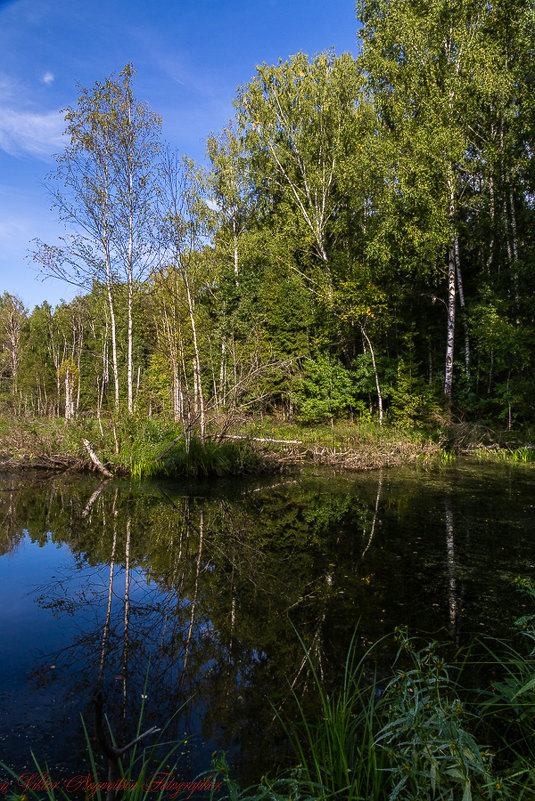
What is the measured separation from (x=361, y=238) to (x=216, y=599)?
1957 centimetres

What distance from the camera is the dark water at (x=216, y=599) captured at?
2.67 meters

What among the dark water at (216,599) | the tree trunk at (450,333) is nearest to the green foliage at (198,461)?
the dark water at (216,599)

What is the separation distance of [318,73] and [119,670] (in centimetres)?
2450

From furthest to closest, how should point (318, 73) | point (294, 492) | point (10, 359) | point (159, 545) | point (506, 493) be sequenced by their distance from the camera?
point (10, 359), point (318, 73), point (294, 492), point (506, 493), point (159, 545)

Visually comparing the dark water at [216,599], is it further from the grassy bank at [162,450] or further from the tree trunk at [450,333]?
the tree trunk at [450,333]

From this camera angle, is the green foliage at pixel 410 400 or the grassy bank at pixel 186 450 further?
the green foliage at pixel 410 400

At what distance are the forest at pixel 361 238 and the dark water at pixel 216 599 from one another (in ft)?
14.4

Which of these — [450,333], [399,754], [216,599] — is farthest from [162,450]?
[450,333]

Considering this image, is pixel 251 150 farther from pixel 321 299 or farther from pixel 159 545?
pixel 159 545

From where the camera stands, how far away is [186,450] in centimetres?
1080

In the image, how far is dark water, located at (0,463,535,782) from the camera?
8.75 feet

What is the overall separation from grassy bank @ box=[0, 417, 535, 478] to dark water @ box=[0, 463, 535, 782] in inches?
90.6

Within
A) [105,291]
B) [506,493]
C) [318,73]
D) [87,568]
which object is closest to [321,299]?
[105,291]

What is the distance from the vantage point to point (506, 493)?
892 centimetres
